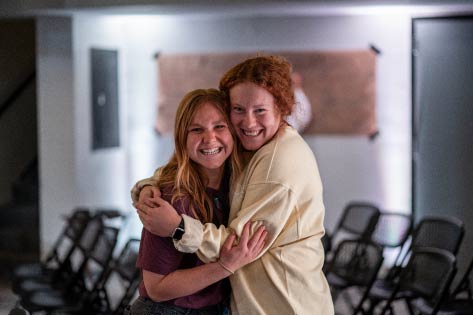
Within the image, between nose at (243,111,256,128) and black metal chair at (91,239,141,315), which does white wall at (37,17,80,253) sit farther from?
nose at (243,111,256,128)

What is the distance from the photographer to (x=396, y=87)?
29.7 ft

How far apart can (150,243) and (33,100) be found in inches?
301

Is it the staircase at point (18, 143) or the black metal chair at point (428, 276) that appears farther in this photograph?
the staircase at point (18, 143)

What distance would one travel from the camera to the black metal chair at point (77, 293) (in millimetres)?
5934

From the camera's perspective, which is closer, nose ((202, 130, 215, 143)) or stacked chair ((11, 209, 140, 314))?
nose ((202, 130, 215, 143))

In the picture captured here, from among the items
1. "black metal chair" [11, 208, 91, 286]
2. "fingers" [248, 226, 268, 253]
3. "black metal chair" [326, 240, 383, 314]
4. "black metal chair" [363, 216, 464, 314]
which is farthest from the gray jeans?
"black metal chair" [11, 208, 91, 286]

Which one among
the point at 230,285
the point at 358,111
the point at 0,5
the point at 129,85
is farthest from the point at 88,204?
the point at 230,285

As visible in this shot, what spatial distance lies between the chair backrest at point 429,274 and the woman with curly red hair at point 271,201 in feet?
8.03

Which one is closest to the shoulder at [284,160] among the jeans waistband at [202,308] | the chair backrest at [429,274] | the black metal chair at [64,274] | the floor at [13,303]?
the jeans waistband at [202,308]

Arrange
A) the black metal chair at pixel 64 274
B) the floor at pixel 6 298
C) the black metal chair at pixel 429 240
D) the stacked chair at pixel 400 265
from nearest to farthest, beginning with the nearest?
the stacked chair at pixel 400 265 < the black metal chair at pixel 429 240 < the black metal chair at pixel 64 274 < the floor at pixel 6 298

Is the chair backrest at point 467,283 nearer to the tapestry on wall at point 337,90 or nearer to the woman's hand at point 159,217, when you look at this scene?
the tapestry on wall at point 337,90

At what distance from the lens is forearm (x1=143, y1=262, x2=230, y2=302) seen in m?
2.81

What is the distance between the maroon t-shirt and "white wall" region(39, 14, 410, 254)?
19.6 feet

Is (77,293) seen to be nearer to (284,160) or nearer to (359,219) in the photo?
(359,219)
